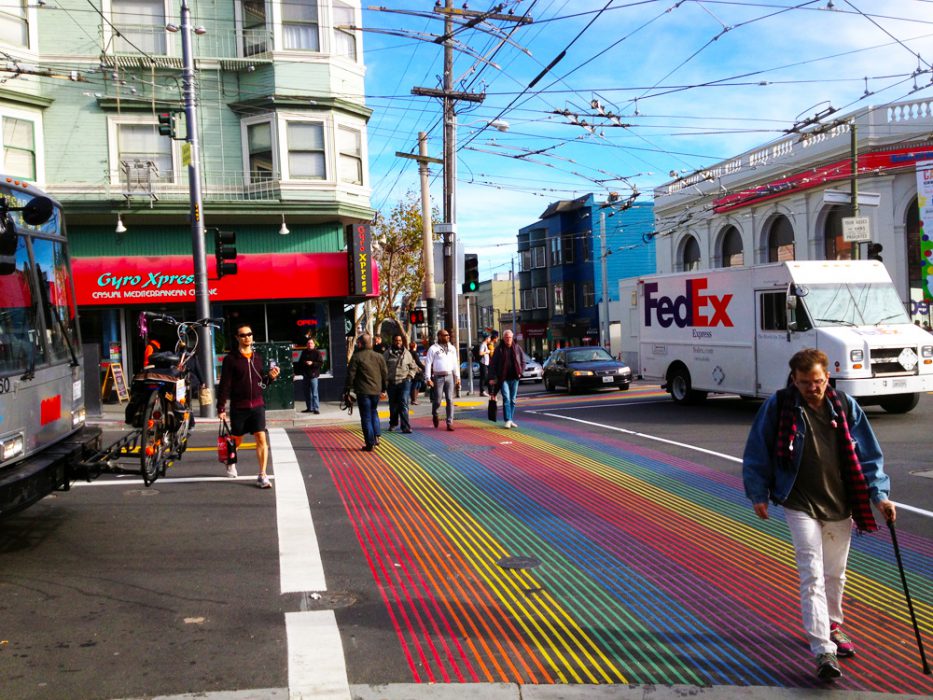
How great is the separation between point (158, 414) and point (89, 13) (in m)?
16.7

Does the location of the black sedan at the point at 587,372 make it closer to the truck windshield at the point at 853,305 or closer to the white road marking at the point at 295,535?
the truck windshield at the point at 853,305

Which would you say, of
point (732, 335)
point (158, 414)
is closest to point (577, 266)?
point (732, 335)

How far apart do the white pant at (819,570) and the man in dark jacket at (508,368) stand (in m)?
10.00

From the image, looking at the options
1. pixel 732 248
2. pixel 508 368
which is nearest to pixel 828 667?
pixel 508 368

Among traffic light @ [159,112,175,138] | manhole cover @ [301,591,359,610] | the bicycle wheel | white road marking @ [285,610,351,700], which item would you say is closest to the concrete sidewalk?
traffic light @ [159,112,175,138]

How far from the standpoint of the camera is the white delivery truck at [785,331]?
46.1 feet

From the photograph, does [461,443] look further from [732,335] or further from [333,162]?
[333,162]

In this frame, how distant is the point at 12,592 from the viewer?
19.6ft

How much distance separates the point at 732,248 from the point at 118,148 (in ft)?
78.8

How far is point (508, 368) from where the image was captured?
48.3 feet

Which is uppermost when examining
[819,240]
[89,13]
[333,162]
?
[89,13]

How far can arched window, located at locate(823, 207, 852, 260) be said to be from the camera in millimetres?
28633

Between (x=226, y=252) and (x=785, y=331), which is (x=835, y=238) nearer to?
(x=785, y=331)

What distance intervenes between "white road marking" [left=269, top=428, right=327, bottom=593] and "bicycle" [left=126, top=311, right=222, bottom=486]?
125cm
